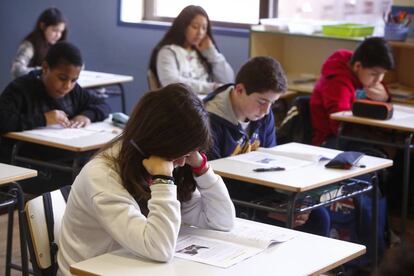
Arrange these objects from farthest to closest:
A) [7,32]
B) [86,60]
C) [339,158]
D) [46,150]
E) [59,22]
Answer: [86,60] < [7,32] < [59,22] < [46,150] < [339,158]

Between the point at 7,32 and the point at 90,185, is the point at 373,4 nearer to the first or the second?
the point at 7,32

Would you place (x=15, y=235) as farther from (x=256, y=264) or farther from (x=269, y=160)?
(x=256, y=264)

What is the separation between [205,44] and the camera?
570 centimetres

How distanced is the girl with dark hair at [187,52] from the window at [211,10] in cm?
75

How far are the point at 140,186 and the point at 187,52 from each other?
3451mm

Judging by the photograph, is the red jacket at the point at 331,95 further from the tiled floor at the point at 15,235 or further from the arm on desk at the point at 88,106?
the arm on desk at the point at 88,106

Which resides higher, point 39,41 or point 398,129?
point 39,41

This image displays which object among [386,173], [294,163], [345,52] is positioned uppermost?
[345,52]

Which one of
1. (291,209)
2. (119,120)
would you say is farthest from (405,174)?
(119,120)

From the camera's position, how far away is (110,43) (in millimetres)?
7305

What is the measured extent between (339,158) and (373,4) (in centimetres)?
263

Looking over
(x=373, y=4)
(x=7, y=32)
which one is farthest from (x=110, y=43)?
(x=373, y=4)

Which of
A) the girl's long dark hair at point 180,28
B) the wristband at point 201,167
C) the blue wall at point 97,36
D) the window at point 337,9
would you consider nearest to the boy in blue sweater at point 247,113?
the wristband at point 201,167

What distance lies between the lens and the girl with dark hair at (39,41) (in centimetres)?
599
